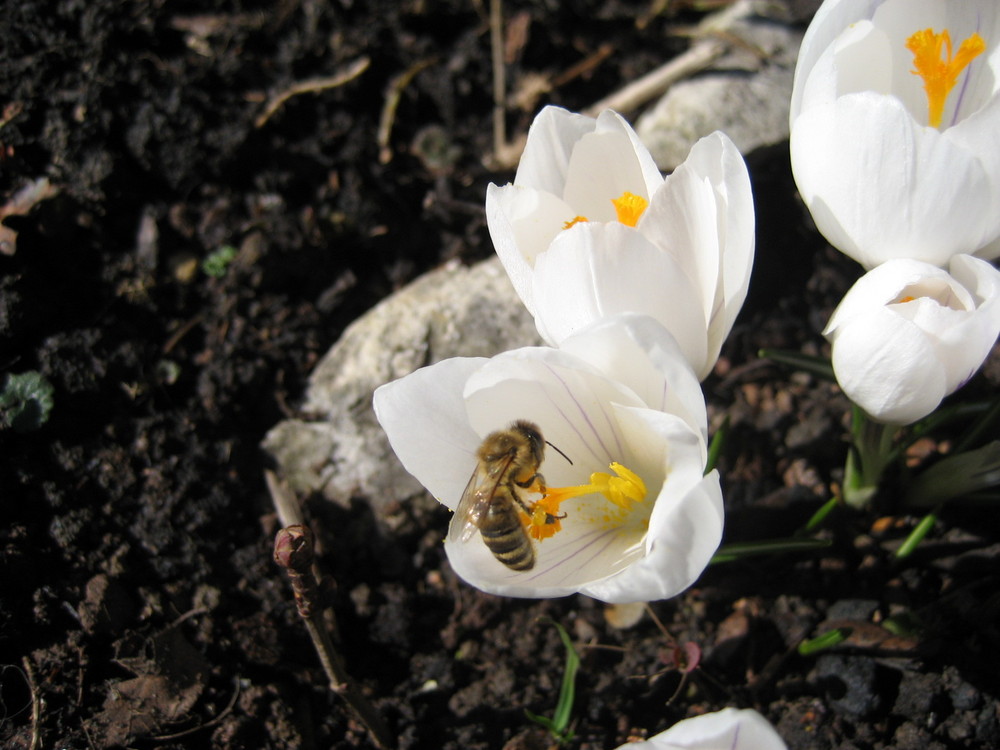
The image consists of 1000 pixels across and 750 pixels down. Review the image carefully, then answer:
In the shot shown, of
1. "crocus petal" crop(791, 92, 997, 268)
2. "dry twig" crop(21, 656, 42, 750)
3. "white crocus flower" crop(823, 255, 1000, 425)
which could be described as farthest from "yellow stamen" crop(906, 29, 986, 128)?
"dry twig" crop(21, 656, 42, 750)

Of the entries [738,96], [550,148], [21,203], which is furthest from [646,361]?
[21,203]

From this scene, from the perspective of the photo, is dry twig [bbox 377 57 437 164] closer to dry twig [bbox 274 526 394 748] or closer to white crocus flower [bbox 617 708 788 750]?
dry twig [bbox 274 526 394 748]

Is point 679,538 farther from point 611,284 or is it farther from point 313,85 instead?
point 313,85

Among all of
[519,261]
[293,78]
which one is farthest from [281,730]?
[293,78]

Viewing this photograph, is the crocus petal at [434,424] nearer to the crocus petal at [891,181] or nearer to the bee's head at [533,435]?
the bee's head at [533,435]

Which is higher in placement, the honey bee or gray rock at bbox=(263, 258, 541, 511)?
the honey bee

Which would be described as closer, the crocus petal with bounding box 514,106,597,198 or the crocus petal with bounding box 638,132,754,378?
the crocus petal with bounding box 638,132,754,378

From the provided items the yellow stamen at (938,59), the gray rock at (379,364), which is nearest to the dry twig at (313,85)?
the gray rock at (379,364)
